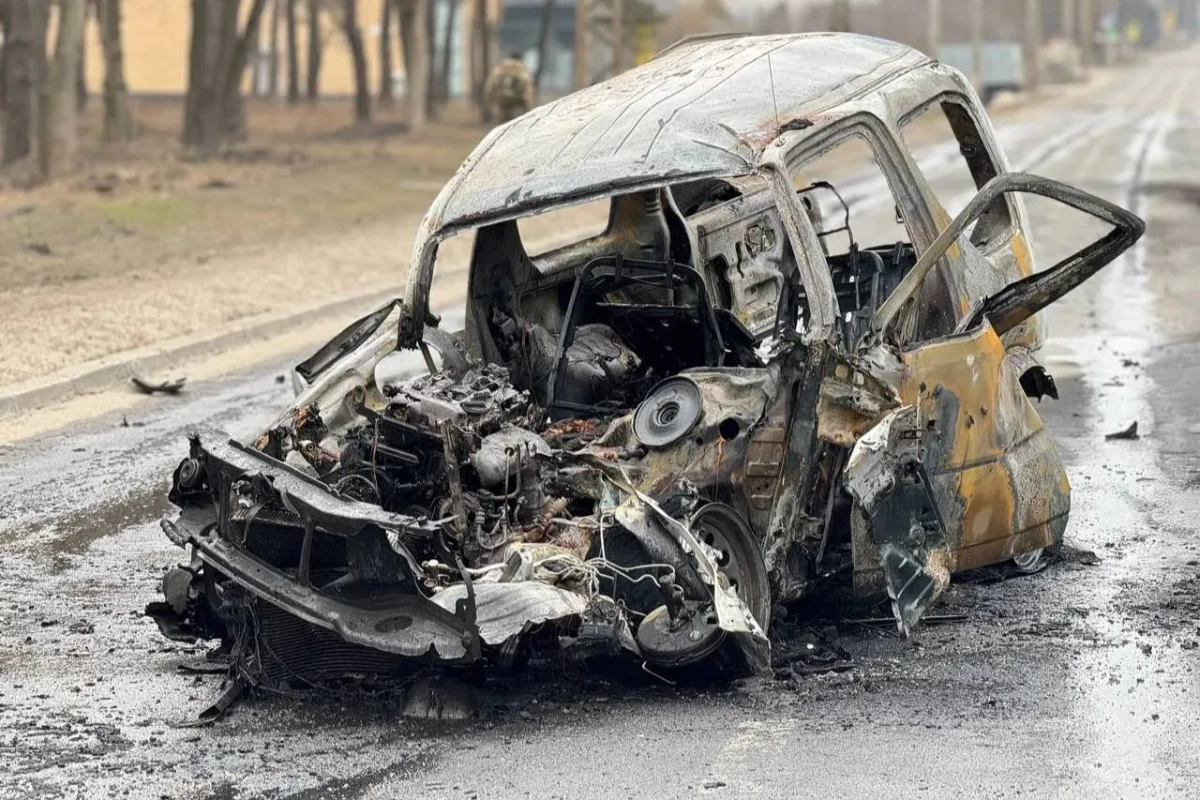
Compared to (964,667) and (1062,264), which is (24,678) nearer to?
(964,667)

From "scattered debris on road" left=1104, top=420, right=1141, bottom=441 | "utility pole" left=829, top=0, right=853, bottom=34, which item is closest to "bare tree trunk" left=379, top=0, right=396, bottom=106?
"utility pole" left=829, top=0, right=853, bottom=34

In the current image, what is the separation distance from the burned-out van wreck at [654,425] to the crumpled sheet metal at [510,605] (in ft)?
0.03

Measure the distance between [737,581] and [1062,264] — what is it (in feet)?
7.48

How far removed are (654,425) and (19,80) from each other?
24597mm

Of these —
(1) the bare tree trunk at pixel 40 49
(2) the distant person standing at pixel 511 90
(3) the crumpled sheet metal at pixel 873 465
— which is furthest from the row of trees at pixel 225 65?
(3) the crumpled sheet metal at pixel 873 465

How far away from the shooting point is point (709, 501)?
668cm

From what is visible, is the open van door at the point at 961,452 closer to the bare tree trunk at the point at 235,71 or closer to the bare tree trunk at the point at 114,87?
the bare tree trunk at the point at 235,71

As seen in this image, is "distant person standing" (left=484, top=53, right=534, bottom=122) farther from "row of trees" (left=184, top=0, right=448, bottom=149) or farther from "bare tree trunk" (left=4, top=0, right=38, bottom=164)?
"bare tree trunk" (left=4, top=0, right=38, bottom=164)

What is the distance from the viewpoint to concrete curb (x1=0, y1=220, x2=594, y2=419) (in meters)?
13.1

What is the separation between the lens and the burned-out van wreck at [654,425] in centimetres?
636

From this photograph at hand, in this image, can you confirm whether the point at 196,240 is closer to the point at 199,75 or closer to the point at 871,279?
the point at 199,75

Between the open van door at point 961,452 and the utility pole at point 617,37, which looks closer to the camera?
the open van door at point 961,452

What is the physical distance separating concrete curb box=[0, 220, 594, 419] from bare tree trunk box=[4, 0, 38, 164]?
11813 millimetres

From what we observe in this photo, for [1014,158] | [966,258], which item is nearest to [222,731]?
[966,258]
